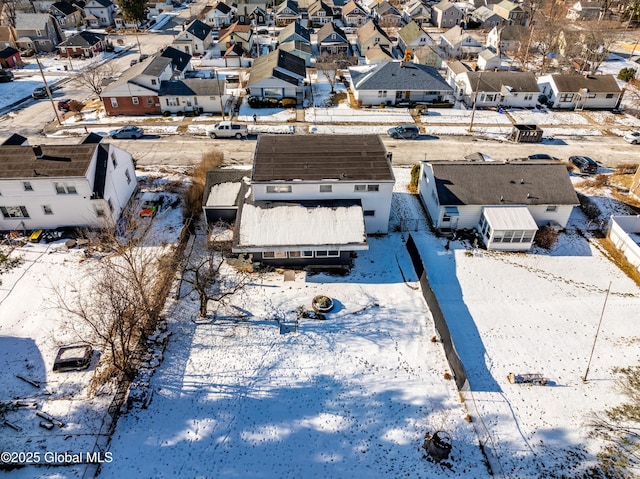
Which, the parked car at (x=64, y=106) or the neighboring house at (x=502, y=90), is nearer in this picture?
the parked car at (x=64, y=106)

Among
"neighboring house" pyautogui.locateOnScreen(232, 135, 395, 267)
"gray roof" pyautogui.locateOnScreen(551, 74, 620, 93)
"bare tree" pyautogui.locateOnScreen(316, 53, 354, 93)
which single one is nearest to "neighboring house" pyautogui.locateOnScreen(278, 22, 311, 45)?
"bare tree" pyautogui.locateOnScreen(316, 53, 354, 93)

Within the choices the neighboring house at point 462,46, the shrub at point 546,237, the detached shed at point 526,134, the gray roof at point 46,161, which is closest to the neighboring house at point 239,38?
the neighboring house at point 462,46

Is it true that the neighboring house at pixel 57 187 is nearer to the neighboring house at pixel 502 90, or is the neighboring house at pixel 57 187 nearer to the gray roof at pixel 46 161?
the gray roof at pixel 46 161

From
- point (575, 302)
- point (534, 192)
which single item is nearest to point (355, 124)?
point (534, 192)

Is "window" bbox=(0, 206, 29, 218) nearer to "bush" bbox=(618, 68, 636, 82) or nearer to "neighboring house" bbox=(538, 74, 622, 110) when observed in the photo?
"neighboring house" bbox=(538, 74, 622, 110)

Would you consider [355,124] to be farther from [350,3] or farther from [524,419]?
[350,3]

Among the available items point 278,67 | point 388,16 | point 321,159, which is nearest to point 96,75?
point 278,67

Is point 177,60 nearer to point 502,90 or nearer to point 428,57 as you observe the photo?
point 428,57

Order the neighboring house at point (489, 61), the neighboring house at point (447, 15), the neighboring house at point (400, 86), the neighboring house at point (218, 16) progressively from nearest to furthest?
the neighboring house at point (400, 86) < the neighboring house at point (489, 61) < the neighboring house at point (218, 16) < the neighboring house at point (447, 15)
